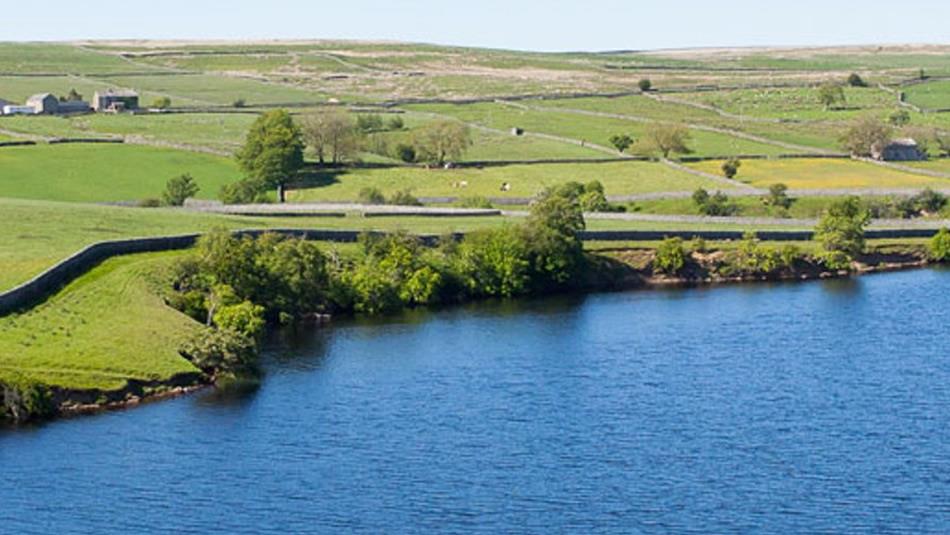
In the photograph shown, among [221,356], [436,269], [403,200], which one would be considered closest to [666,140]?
[403,200]

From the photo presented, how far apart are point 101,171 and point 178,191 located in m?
13.1

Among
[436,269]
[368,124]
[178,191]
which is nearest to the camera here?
→ [436,269]

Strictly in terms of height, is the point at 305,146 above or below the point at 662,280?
above

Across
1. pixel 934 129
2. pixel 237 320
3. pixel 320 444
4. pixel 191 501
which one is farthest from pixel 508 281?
pixel 934 129

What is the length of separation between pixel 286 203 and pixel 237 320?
148 feet

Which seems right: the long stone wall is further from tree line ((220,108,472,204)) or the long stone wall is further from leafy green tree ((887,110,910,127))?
leafy green tree ((887,110,910,127))

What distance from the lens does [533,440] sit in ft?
212

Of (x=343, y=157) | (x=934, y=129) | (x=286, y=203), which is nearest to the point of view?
(x=286, y=203)

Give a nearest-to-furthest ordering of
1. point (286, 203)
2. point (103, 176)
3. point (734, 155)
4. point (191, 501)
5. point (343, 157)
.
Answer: point (191, 501) → point (286, 203) → point (103, 176) → point (343, 157) → point (734, 155)

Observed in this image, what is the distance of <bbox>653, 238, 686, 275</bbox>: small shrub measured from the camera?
354 ft

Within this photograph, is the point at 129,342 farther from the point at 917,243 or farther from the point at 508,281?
the point at 917,243

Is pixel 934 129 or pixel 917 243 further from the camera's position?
pixel 934 129

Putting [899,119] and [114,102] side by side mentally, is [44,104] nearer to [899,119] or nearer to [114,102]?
[114,102]

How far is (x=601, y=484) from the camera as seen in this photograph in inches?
2306
